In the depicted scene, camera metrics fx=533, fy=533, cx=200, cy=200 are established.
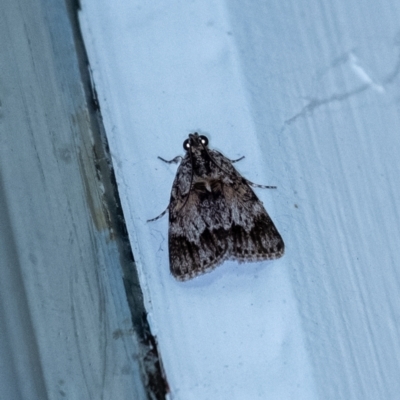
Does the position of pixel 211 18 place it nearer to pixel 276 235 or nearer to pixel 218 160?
pixel 218 160

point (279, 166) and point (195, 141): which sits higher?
point (195, 141)

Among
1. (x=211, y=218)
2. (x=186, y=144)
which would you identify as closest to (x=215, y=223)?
(x=211, y=218)

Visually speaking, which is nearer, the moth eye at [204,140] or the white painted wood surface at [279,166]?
the white painted wood surface at [279,166]

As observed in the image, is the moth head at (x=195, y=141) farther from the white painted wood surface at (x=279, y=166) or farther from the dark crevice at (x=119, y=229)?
the dark crevice at (x=119, y=229)

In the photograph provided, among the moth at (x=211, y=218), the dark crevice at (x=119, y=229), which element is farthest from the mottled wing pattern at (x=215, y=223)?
the dark crevice at (x=119, y=229)

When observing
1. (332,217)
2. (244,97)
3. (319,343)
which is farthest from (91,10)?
(319,343)

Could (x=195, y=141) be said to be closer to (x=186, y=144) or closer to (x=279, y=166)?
(x=186, y=144)

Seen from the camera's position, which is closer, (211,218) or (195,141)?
(195,141)

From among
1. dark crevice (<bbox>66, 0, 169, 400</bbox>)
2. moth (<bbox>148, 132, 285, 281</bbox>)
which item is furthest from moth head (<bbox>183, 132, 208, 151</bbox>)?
dark crevice (<bbox>66, 0, 169, 400</bbox>)
